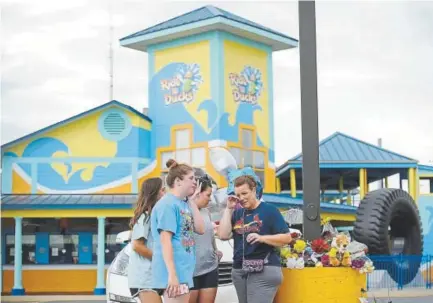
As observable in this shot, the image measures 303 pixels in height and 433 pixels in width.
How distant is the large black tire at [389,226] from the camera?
1463cm

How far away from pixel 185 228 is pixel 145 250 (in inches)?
24.3

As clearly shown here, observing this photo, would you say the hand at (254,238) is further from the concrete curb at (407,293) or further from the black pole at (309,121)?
the concrete curb at (407,293)

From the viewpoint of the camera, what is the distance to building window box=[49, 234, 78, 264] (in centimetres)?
2228

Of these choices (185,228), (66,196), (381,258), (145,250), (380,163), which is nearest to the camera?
(185,228)

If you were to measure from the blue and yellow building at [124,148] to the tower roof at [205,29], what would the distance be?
0.11 ft

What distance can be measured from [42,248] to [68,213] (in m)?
1.68

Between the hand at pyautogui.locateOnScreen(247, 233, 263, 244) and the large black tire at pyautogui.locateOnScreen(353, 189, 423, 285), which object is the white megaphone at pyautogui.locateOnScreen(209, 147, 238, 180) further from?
the hand at pyautogui.locateOnScreen(247, 233, 263, 244)

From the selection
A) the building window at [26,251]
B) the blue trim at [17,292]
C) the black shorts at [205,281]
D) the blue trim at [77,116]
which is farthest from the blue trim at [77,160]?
the black shorts at [205,281]

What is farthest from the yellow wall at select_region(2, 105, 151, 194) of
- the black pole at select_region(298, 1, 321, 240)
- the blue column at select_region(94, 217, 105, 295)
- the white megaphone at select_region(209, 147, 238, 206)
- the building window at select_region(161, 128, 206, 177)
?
the black pole at select_region(298, 1, 321, 240)

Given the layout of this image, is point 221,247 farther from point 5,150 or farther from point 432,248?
point 432,248

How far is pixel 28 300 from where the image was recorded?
2030 cm

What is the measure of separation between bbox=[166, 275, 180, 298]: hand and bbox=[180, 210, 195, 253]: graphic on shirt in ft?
0.97

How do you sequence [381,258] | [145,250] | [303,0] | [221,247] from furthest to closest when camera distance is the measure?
[381,258], [221,247], [303,0], [145,250]

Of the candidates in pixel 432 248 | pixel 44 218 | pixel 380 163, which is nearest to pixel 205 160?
pixel 44 218
